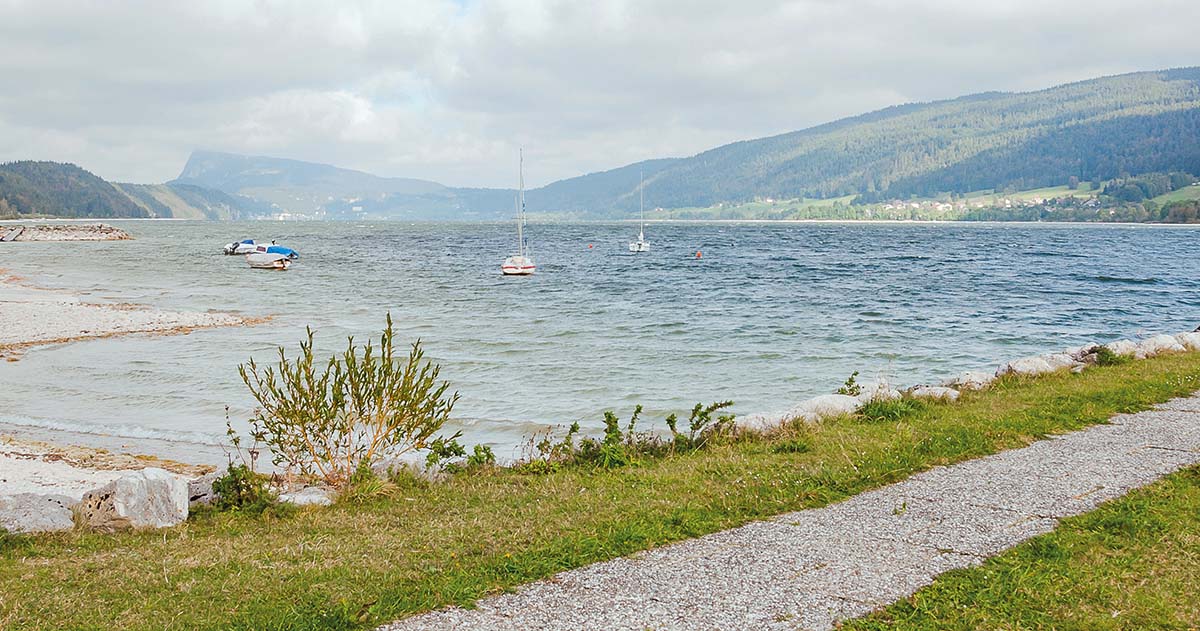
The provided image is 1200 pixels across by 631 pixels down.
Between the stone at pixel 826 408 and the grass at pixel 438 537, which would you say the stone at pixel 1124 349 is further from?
the stone at pixel 826 408

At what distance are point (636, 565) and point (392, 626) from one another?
1.73m

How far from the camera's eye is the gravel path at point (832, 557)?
4980 mm

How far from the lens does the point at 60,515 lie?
23.1 feet

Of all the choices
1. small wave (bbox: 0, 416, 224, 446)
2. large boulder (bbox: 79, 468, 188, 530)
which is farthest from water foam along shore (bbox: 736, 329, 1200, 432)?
small wave (bbox: 0, 416, 224, 446)

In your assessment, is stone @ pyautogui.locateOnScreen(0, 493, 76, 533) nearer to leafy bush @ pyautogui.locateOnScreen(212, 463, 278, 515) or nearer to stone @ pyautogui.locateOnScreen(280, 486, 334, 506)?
leafy bush @ pyautogui.locateOnScreen(212, 463, 278, 515)

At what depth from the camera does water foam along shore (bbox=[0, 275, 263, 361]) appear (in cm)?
2450

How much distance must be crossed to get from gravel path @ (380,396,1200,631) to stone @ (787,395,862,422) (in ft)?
8.72

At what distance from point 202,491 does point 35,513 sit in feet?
4.14

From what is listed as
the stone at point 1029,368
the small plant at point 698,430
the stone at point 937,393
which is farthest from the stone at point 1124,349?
the small plant at point 698,430

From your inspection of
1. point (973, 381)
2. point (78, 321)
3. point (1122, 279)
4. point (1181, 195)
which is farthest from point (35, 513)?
point (1181, 195)

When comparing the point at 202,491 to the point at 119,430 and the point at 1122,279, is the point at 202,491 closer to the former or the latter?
the point at 119,430

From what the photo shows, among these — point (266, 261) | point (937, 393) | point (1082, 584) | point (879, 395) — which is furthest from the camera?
point (266, 261)

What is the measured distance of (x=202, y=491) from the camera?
7.75 metres

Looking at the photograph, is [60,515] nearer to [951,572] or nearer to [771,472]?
[771,472]
